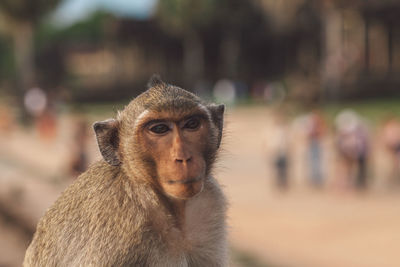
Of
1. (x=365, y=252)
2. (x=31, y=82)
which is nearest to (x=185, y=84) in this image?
(x=31, y=82)

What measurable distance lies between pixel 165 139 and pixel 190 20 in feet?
113

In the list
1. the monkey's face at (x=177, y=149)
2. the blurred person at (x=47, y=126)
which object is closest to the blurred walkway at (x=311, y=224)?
the monkey's face at (x=177, y=149)

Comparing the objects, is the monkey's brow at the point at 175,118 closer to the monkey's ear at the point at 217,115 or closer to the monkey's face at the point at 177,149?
the monkey's face at the point at 177,149

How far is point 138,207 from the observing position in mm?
2334

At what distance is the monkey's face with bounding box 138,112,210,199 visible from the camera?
7.05ft

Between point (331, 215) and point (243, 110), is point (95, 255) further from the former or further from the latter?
point (243, 110)

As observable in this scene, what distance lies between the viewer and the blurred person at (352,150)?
1212 cm

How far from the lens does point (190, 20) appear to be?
35.9 meters

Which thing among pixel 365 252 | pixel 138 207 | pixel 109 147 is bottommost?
pixel 365 252

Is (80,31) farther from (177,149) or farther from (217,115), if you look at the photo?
(177,149)

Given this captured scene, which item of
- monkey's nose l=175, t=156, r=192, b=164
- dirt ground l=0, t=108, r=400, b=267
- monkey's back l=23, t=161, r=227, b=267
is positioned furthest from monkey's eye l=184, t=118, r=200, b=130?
dirt ground l=0, t=108, r=400, b=267

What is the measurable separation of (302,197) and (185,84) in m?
27.0

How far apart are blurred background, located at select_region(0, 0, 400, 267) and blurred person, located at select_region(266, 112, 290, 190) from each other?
1.3 inches

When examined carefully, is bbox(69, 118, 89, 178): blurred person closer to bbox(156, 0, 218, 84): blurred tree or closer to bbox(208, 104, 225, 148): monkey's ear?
bbox(208, 104, 225, 148): monkey's ear
